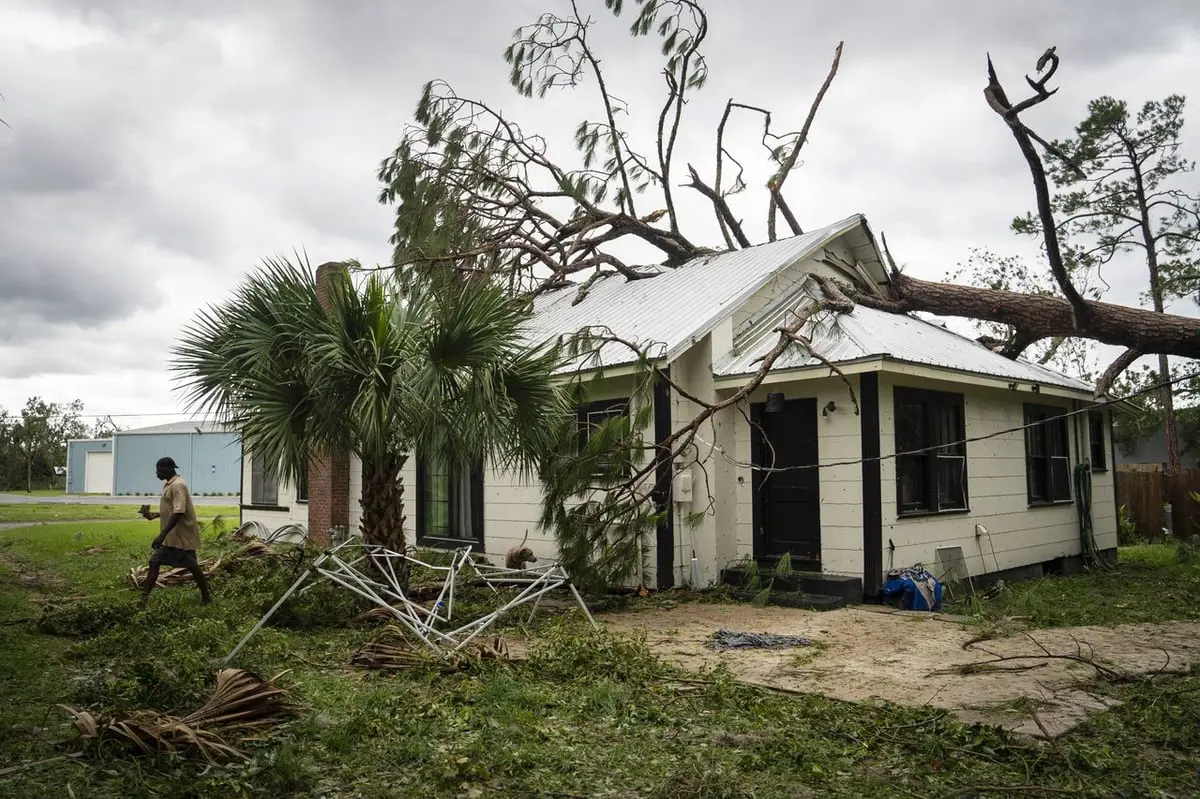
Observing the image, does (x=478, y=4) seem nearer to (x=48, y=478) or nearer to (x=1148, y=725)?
(x=1148, y=725)

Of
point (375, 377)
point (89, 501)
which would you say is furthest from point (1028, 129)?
point (89, 501)

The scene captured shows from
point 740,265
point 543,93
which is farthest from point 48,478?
point 740,265

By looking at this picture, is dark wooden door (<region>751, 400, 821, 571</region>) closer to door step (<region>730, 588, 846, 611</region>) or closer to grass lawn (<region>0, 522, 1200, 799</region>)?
door step (<region>730, 588, 846, 611</region>)

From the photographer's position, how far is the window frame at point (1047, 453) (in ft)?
42.3

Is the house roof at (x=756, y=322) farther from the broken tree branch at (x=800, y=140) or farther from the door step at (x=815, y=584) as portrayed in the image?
the door step at (x=815, y=584)

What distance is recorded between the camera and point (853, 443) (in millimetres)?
10086

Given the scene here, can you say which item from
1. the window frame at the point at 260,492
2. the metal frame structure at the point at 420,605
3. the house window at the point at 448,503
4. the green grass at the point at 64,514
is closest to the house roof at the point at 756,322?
the house window at the point at 448,503

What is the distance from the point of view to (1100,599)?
34.9 feet

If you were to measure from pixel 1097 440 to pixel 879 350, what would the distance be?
742 centimetres

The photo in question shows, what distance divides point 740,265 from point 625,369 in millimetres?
4132

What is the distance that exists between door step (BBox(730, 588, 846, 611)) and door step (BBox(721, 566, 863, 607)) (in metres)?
0.06

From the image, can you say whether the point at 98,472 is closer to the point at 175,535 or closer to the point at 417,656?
the point at 175,535

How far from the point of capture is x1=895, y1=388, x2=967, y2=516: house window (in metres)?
10.5

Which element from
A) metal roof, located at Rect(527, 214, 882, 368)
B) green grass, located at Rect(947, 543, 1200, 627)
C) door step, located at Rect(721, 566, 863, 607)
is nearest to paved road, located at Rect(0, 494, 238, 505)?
metal roof, located at Rect(527, 214, 882, 368)
